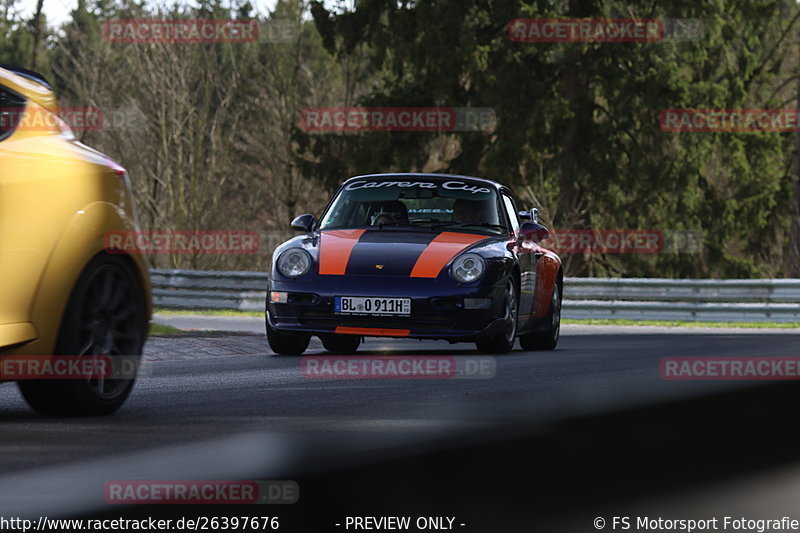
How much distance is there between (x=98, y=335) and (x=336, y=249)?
4637 millimetres

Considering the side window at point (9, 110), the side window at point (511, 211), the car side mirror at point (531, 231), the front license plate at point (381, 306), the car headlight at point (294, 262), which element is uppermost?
the side window at point (9, 110)

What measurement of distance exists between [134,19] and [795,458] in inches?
1397

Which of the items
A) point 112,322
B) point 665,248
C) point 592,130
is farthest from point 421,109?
point 112,322

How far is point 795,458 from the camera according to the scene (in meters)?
4.50

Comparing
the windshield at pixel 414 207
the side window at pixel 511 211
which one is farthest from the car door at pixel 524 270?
the windshield at pixel 414 207

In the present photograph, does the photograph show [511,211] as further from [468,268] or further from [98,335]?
[98,335]

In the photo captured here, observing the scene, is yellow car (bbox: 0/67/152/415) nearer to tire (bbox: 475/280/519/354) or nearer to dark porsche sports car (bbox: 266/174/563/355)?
dark porsche sports car (bbox: 266/174/563/355)

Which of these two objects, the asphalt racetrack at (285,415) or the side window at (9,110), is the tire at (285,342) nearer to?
the asphalt racetrack at (285,415)

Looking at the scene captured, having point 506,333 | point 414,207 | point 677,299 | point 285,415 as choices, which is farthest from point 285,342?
point 677,299

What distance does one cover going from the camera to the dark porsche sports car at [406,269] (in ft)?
35.7

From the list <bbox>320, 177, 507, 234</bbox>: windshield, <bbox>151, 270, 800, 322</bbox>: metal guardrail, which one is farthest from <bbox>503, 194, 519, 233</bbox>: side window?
<bbox>151, 270, 800, 322</bbox>: metal guardrail

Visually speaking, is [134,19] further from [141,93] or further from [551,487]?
[551,487]

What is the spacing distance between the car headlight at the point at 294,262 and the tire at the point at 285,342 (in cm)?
58

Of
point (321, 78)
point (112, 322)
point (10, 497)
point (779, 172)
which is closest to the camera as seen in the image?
point (10, 497)
